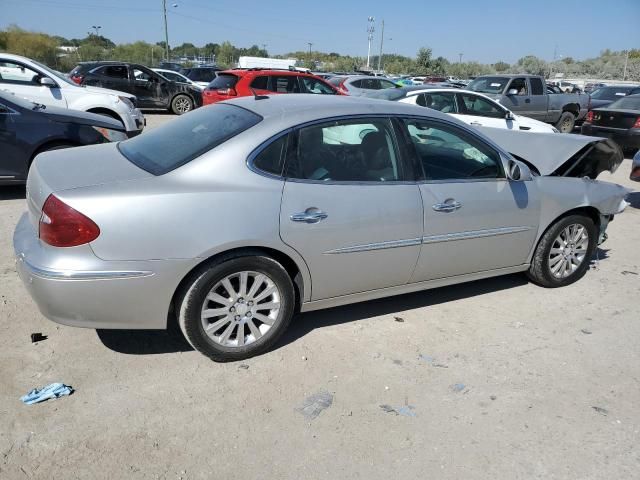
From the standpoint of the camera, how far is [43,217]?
2822 mm

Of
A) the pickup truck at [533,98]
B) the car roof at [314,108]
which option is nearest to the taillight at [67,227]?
the car roof at [314,108]

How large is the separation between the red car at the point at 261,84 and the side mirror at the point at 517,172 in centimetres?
919

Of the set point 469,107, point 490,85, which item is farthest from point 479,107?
point 490,85

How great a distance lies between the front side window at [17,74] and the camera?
922cm

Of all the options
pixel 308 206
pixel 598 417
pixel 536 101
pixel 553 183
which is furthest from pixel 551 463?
pixel 536 101

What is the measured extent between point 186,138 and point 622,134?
11245 mm

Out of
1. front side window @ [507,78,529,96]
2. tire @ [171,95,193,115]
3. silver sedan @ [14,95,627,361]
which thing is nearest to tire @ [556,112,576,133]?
front side window @ [507,78,529,96]

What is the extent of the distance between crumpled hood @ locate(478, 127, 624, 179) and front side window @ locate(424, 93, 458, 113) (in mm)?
4477

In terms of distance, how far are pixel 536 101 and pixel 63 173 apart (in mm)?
13813

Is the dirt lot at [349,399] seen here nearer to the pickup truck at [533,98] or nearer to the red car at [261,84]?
the red car at [261,84]

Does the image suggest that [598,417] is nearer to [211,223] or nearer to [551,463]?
[551,463]

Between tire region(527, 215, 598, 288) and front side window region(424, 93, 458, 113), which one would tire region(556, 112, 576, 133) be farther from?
tire region(527, 215, 598, 288)

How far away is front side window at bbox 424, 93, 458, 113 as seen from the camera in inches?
369

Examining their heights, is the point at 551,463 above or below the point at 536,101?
below
